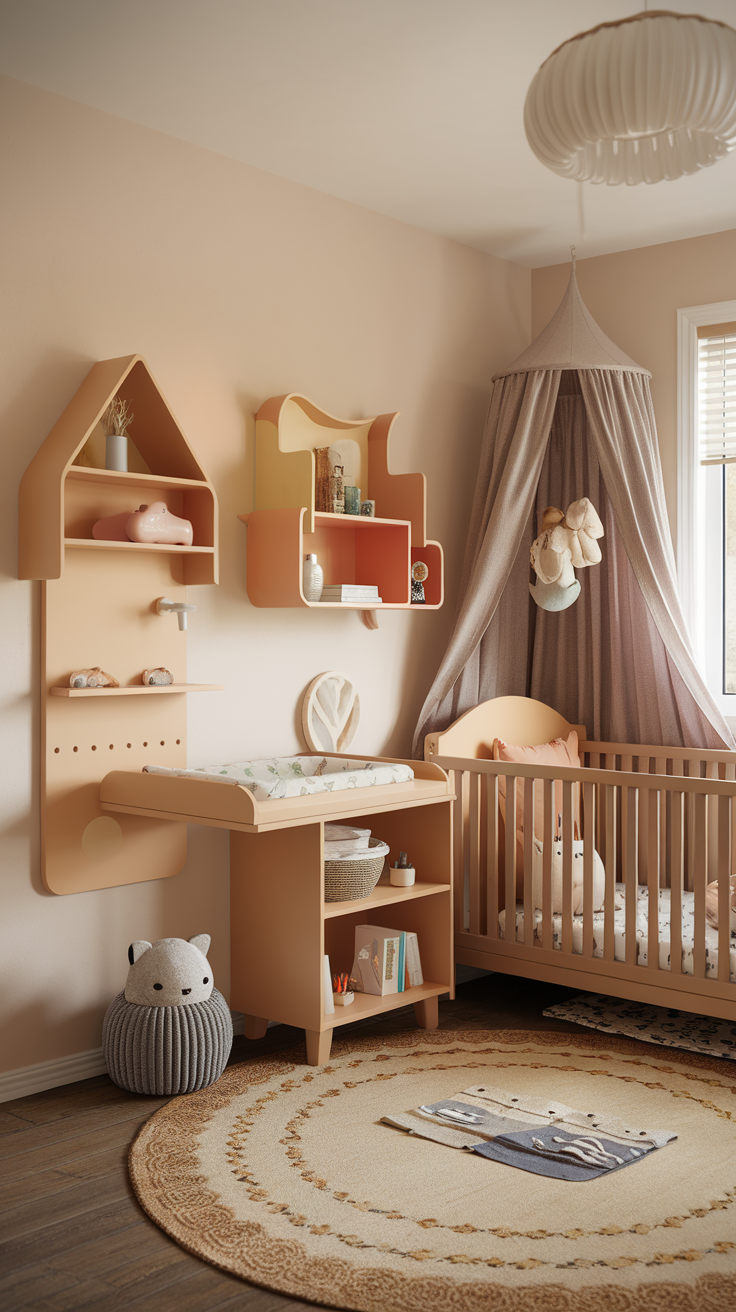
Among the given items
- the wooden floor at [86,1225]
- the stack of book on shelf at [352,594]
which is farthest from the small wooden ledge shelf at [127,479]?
the wooden floor at [86,1225]

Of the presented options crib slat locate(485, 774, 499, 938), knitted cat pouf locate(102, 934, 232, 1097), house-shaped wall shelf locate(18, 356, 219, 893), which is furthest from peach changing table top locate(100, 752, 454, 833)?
crib slat locate(485, 774, 499, 938)

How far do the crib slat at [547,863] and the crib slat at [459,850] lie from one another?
0.35 metres

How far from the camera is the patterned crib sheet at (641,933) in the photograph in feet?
10.1

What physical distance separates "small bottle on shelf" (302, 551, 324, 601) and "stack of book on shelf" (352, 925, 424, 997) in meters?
0.98

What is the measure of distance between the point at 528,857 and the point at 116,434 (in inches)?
67.5

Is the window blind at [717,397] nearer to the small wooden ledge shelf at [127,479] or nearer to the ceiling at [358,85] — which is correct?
the ceiling at [358,85]

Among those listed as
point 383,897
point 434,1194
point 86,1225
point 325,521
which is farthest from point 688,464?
point 86,1225

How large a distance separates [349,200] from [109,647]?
1.73 meters

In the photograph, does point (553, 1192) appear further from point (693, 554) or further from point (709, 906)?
point (693, 554)

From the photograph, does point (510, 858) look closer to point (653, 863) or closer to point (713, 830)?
point (653, 863)

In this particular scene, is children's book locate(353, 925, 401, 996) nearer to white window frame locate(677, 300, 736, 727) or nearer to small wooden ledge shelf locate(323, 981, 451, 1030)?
small wooden ledge shelf locate(323, 981, 451, 1030)

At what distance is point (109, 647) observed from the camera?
2945 millimetres

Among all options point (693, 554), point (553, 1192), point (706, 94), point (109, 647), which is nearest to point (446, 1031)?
point (553, 1192)

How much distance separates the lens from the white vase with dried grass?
2824mm
